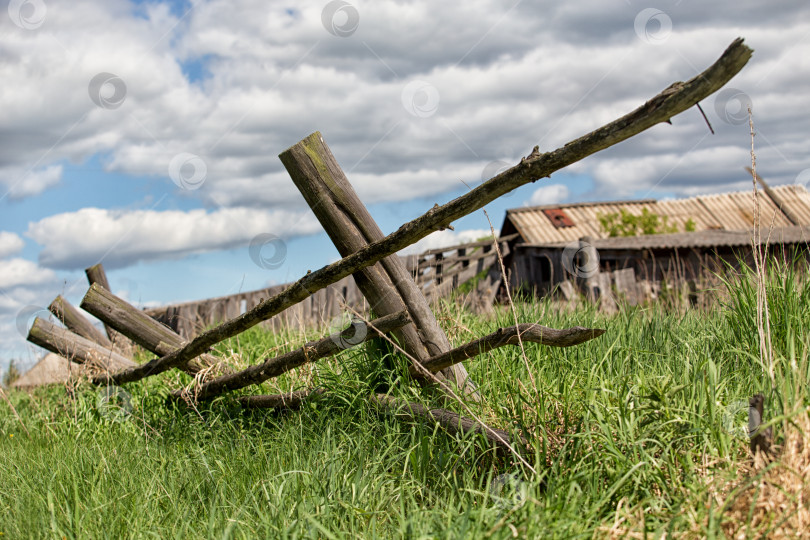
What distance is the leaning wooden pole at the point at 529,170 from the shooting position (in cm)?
248

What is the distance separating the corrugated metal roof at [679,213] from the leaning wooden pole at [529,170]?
43.2 feet

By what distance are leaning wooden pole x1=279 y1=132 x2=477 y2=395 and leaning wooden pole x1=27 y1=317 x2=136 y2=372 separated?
3.29m

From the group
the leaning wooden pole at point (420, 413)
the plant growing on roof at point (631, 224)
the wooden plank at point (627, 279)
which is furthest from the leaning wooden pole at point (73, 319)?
the plant growing on roof at point (631, 224)

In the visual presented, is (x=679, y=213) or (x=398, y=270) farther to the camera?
(x=679, y=213)

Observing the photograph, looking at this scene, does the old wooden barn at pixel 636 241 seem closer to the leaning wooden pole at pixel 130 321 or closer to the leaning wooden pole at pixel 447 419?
the leaning wooden pole at pixel 130 321

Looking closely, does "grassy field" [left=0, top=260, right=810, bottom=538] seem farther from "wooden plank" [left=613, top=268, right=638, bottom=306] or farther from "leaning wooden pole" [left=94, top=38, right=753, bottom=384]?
"wooden plank" [left=613, top=268, right=638, bottom=306]

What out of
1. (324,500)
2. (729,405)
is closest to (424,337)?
(324,500)

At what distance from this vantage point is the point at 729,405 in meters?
3.10

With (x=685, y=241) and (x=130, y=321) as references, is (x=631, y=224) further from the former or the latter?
(x=130, y=321)

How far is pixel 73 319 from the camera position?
21.6ft

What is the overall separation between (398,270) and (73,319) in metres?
4.17

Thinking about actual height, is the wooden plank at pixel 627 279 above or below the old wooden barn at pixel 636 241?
below

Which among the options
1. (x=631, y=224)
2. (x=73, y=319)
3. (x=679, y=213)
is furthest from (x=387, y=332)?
(x=679, y=213)

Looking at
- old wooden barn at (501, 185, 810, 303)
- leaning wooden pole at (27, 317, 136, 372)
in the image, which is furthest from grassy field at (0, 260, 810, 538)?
old wooden barn at (501, 185, 810, 303)
